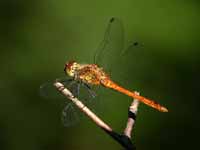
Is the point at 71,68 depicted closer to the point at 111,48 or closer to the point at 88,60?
the point at 111,48

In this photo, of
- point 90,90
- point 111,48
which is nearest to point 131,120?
point 90,90

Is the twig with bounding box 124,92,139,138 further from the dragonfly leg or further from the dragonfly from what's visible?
the dragonfly leg

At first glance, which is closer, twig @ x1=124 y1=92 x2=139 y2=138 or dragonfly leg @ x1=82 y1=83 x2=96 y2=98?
twig @ x1=124 y1=92 x2=139 y2=138

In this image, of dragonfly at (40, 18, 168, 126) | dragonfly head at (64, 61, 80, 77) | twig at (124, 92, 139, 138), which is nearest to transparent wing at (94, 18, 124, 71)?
dragonfly at (40, 18, 168, 126)

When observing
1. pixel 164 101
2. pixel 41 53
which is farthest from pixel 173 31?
pixel 41 53

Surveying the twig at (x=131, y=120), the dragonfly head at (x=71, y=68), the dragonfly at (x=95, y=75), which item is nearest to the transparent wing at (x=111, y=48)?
the dragonfly at (x=95, y=75)

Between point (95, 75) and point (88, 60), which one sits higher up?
point (95, 75)

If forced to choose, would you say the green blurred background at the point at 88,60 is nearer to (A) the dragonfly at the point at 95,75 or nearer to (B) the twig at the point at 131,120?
(A) the dragonfly at the point at 95,75
